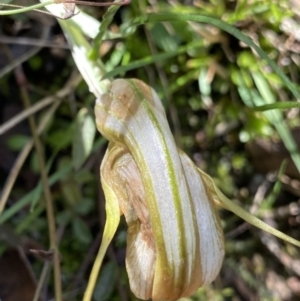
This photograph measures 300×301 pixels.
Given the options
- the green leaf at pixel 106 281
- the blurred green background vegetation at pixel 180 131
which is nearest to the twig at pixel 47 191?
the blurred green background vegetation at pixel 180 131

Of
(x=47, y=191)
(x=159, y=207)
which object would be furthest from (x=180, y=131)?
(x=159, y=207)

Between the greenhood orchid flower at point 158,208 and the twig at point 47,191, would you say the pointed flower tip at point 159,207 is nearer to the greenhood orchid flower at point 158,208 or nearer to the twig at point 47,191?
the greenhood orchid flower at point 158,208

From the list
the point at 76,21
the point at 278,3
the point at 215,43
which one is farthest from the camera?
the point at 215,43

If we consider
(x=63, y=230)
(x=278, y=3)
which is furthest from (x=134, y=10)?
(x=63, y=230)

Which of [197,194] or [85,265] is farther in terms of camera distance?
[85,265]

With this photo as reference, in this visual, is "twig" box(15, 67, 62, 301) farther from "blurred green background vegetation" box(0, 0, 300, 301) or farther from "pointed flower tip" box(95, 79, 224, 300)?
"pointed flower tip" box(95, 79, 224, 300)

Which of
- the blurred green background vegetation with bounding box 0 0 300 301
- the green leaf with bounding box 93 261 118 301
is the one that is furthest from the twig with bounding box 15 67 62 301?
the green leaf with bounding box 93 261 118 301

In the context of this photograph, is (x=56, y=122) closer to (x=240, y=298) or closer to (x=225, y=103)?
(x=225, y=103)

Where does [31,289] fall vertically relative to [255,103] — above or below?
below
